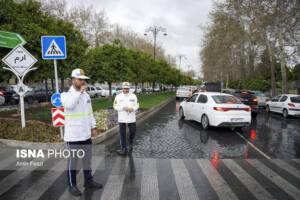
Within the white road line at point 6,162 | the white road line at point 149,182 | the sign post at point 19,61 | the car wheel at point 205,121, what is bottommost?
the white road line at point 149,182

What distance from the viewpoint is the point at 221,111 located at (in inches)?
347

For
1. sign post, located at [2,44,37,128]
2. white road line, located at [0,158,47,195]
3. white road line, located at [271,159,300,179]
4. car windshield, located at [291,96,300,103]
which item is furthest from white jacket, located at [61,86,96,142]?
car windshield, located at [291,96,300,103]

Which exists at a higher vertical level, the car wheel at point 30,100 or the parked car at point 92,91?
the parked car at point 92,91

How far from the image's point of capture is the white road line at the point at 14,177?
4.01 metres

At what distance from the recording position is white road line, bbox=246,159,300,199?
387 centimetres

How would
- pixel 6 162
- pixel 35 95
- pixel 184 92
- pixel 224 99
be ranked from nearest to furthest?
pixel 6 162 → pixel 224 99 → pixel 35 95 → pixel 184 92

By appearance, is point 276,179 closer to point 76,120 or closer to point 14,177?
point 76,120

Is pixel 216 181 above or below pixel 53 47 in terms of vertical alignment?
below

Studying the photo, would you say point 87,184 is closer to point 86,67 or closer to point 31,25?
point 31,25

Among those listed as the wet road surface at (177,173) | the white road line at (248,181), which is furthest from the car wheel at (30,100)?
the white road line at (248,181)

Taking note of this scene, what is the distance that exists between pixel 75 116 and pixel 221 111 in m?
6.53

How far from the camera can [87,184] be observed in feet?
13.1

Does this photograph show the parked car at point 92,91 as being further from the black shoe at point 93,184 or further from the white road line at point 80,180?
the black shoe at point 93,184

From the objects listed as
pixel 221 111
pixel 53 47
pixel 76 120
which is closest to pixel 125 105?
pixel 76 120
